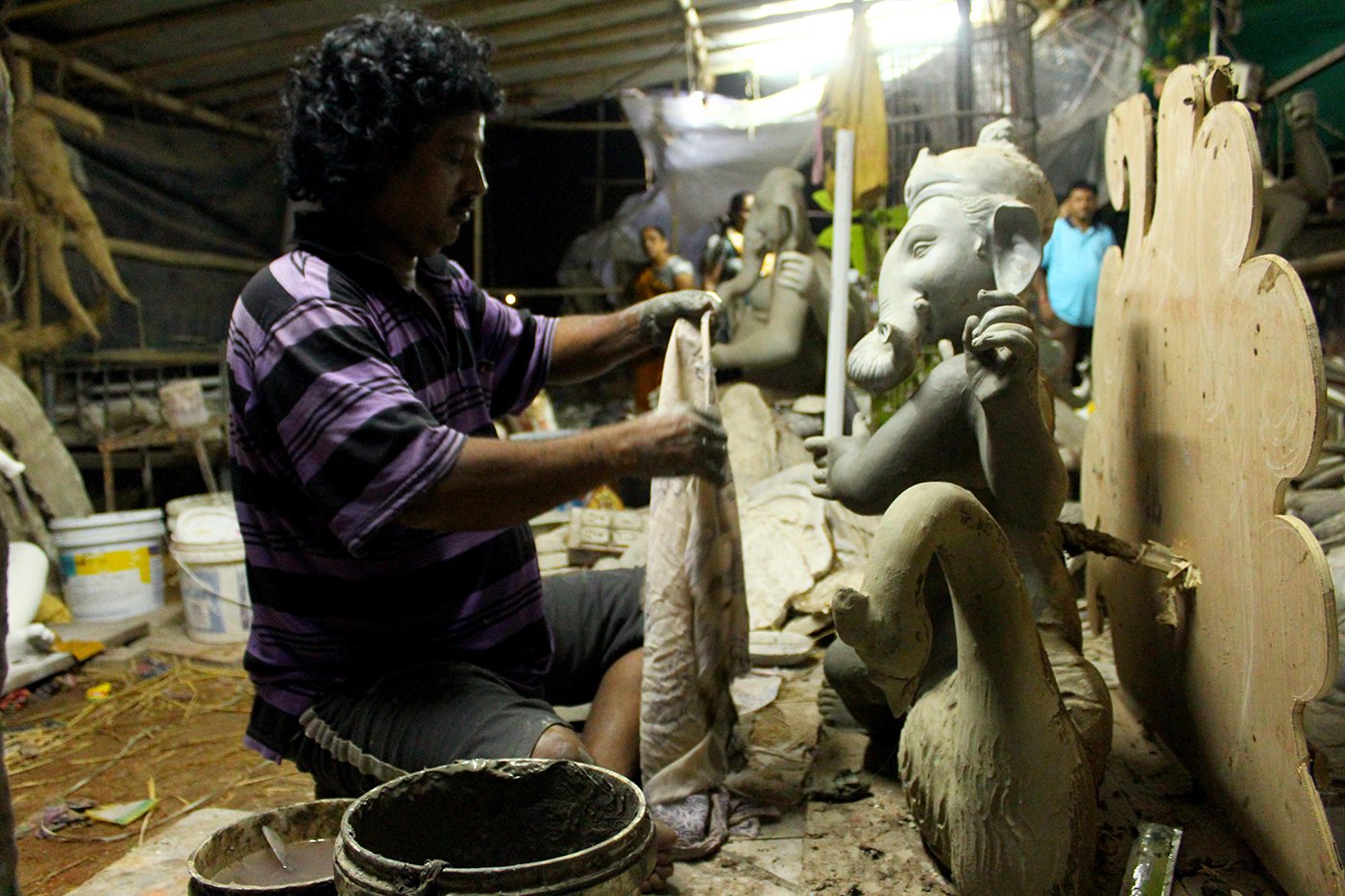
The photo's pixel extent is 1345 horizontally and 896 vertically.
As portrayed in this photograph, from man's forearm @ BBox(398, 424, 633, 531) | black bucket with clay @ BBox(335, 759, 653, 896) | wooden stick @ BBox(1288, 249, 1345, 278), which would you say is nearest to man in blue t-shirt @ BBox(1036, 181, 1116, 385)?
wooden stick @ BBox(1288, 249, 1345, 278)

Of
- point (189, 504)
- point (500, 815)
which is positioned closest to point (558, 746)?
point (500, 815)

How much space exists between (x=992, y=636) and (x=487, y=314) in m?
1.39

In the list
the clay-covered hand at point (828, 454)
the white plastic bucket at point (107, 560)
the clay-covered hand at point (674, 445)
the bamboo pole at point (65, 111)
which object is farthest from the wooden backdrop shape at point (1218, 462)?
the bamboo pole at point (65, 111)

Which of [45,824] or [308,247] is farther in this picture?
[45,824]

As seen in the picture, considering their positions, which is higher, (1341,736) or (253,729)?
(253,729)

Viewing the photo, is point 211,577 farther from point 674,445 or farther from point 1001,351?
point 1001,351

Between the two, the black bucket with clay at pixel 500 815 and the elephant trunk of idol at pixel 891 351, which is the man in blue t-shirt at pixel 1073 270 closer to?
the elephant trunk of idol at pixel 891 351

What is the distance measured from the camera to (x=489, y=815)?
4.59ft

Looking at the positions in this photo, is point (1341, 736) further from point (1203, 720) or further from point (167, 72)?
point (167, 72)

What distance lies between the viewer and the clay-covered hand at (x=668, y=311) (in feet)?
7.37

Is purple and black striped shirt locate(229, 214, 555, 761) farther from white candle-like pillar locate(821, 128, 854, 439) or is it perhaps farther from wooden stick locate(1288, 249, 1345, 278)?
wooden stick locate(1288, 249, 1345, 278)

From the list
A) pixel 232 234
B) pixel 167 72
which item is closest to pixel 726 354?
pixel 167 72

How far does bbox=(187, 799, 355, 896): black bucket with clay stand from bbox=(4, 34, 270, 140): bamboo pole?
4.75 m

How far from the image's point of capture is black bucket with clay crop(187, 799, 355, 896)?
4.37 feet
